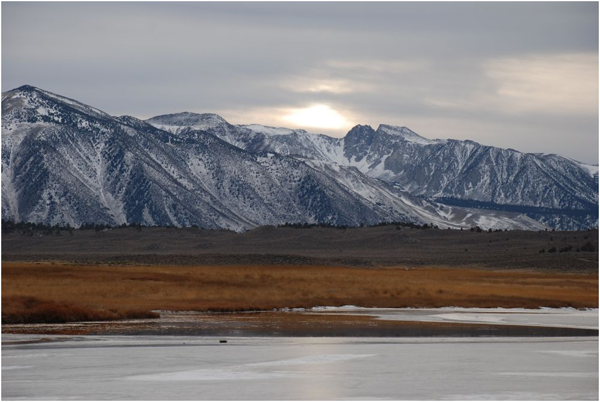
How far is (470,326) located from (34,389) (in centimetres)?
2861

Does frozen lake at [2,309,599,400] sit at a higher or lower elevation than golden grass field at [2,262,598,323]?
higher

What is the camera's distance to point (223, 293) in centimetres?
7188

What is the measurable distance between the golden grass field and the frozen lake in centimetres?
1063

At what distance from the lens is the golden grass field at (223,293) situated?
2146 inches

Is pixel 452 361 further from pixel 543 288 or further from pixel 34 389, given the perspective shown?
pixel 543 288

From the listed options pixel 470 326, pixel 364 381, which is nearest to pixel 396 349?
pixel 364 381

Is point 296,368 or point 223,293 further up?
point 296,368

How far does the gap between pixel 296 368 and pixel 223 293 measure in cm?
3779

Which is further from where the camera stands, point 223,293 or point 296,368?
point 223,293

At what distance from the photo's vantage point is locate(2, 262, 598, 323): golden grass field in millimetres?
54500

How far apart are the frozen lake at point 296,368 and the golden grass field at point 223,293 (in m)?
10.6

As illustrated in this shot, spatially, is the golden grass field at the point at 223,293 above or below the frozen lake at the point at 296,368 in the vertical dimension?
below

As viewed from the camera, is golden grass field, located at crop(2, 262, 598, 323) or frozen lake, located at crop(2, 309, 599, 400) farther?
golden grass field, located at crop(2, 262, 598, 323)

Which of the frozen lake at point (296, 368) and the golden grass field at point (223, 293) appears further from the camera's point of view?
the golden grass field at point (223, 293)
